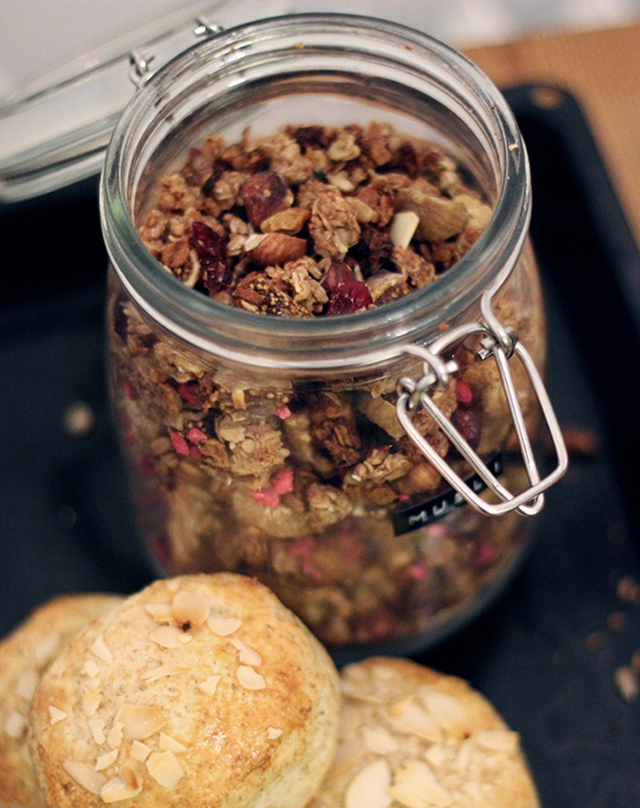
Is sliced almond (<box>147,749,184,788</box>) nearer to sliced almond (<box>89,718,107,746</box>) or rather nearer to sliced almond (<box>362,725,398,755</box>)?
sliced almond (<box>89,718,107,746</box>)

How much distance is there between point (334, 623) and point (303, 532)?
14 cm

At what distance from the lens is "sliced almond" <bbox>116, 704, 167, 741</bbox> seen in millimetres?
594

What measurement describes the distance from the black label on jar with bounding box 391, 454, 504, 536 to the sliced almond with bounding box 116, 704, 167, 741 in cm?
20

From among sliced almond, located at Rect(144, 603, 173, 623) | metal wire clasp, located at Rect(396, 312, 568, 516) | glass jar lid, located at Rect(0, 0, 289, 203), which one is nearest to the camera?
metal wire clasp, located at Rect(396, 312, 568, 516)

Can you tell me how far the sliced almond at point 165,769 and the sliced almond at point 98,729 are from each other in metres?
0.04

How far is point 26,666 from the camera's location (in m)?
0.74

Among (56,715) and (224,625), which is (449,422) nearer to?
(224,625)

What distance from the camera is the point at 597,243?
0.92m

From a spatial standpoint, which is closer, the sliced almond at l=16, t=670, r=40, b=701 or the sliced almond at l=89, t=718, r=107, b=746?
the sliced almond at l=89, t=718, r=107, b=746

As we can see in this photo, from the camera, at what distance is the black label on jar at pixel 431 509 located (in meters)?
0.64

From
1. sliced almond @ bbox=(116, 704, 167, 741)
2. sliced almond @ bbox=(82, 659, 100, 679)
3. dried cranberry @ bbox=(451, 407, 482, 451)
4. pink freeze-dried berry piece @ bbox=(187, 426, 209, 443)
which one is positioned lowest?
sliced almond @ bbox=(116, 704, 167, 741)

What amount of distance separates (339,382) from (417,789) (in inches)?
12.0

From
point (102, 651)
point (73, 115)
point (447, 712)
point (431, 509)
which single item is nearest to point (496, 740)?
point (447, 712)

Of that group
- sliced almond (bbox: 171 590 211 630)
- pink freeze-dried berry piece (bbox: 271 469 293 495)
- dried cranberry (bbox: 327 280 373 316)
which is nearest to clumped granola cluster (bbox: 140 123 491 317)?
dried cranberry (bbox: 327 280 373 316)
